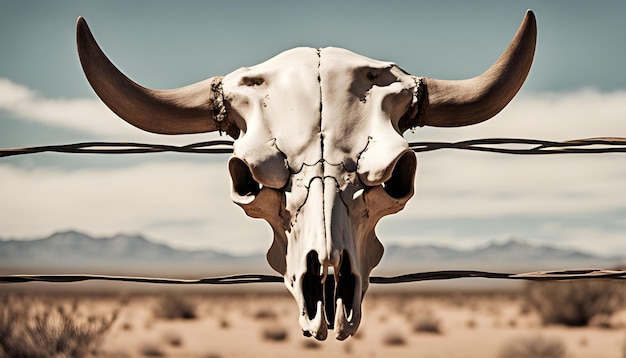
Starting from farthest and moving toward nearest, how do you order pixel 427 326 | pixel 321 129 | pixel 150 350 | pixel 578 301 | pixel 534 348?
1. pixel 427 326
2. pixel 578 301
3. pixel 150 350
4. pixel 534 348
5. pixel 321 129

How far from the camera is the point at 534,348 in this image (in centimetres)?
2975

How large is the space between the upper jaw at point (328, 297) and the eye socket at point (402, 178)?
0.50m

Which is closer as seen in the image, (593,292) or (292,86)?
(292,86)

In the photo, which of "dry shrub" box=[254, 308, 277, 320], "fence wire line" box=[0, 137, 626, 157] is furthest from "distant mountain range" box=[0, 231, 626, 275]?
"fence wire line" box=[0, 137, 626, 157]

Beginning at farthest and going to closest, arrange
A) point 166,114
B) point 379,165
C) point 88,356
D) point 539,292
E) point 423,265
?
point 423,265 → point 539,292 → point 88,356 → point 166,114 → point 379,165

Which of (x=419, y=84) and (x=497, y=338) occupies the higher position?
(x=419, y=84)

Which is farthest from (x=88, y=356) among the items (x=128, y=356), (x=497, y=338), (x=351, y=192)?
(x=351, y=192)

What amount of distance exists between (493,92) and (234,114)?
1214 millimetres

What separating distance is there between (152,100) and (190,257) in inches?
6028

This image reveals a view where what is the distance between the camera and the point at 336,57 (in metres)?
4.37

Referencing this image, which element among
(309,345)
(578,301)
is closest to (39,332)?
(309,345)

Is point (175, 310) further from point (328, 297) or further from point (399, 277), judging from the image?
point (328, 297)

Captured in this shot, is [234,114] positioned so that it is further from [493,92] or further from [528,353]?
[528,353]

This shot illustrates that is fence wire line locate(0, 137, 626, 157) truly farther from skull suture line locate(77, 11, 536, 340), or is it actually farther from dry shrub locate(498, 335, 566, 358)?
dry shrub locate(498, 335, 566, 358)
